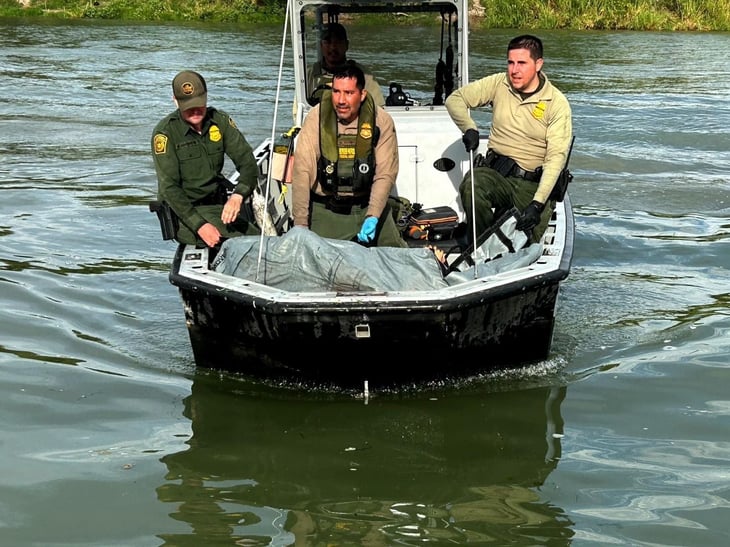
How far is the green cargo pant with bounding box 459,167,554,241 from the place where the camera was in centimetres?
624

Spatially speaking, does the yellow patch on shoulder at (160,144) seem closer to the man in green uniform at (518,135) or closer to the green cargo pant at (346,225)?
the green cargo pant at (346,225)

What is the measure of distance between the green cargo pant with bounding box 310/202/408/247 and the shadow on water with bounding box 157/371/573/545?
0.96 meters

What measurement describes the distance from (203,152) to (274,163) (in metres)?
1.01

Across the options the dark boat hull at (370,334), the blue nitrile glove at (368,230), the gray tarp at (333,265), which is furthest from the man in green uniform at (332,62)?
the dark boat hull at (370,334)

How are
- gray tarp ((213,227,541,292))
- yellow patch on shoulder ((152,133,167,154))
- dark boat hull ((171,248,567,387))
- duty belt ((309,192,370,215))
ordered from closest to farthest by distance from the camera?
dark boat hull ((171,248,567,387))
gray tarp ((213,227,541,292))
yellow patch on shoulder ((152,133,167,154))
duty belt ((309,192,370,215))

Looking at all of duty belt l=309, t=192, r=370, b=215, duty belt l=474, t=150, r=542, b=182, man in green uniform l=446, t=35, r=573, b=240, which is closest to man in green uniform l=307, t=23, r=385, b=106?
man in green uniform l=446, t=35, r=573, b=240

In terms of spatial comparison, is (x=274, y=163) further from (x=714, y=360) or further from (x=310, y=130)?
(x=714, y=360)

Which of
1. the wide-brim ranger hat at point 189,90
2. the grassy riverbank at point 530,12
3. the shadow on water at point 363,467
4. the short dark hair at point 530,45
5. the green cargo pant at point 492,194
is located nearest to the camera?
the shadow on water at point 363,467

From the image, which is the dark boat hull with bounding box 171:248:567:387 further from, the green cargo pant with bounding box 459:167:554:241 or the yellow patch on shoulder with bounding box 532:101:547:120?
the yellow patch on shoulder with bounding box 532:101:547:120

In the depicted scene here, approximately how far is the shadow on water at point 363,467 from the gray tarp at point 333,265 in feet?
1.81

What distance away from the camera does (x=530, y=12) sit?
2648 centimetres

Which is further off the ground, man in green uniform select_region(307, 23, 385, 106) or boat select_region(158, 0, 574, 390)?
man in green uniform select_region(307, 23, 385, 106)

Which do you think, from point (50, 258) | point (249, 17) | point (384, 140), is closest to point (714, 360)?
point (384, 140)

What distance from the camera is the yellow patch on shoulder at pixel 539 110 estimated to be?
242 inches
